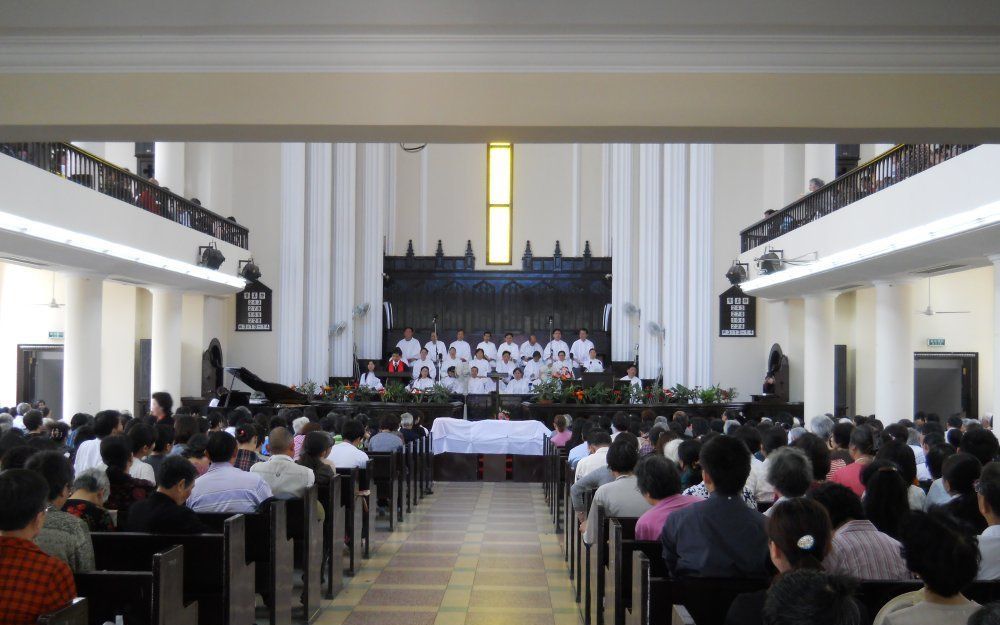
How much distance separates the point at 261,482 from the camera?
20.7 feet

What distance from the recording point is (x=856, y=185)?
13711 mm

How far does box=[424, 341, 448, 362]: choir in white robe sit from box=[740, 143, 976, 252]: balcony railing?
7.48 metres

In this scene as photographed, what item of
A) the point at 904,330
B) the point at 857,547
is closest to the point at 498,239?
the point at 904,330

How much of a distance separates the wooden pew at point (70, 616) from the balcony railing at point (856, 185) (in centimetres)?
810

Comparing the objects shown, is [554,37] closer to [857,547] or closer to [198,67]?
[198,67]

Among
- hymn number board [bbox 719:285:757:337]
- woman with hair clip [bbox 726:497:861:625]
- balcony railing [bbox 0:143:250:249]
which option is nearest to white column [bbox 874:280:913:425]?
hymn number board [bbox 719:285:757:337]

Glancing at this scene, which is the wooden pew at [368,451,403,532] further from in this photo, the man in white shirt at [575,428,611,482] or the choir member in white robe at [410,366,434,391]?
the choir member in white robe at [410,366,434,391]

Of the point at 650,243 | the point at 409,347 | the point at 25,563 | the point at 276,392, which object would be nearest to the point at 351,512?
the point at 25,563

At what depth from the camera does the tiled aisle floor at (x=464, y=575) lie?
6.89 m

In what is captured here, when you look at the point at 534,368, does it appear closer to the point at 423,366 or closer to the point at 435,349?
the point at 435,349

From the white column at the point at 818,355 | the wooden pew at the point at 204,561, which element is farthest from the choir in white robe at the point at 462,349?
the wooden pew at the point at 204,561

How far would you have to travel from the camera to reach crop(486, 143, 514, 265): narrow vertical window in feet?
85.6

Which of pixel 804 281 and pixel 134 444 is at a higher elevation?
pixel 804 281

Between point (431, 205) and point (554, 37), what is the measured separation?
2126 cm
